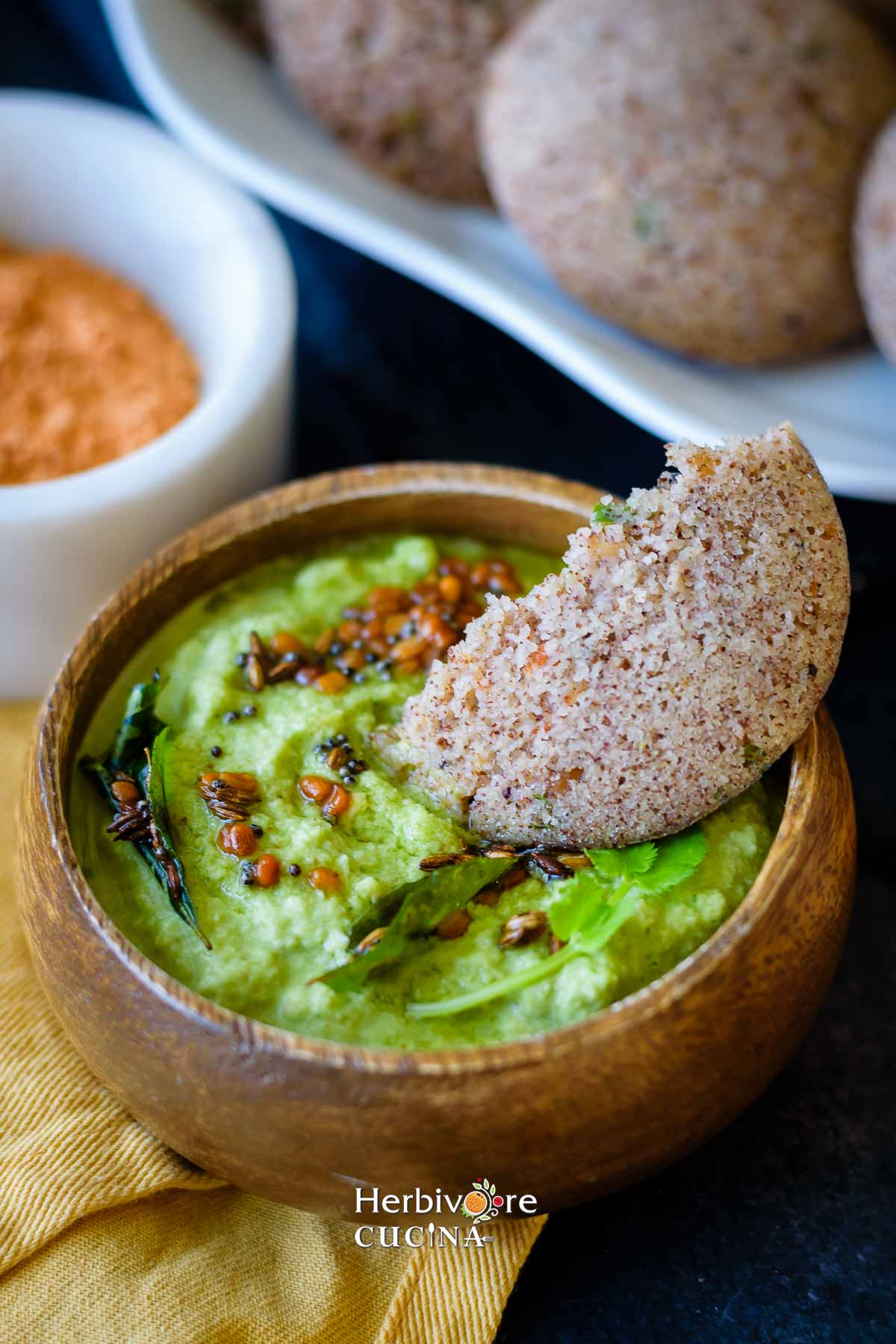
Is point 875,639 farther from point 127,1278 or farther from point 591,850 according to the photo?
point 127,1278

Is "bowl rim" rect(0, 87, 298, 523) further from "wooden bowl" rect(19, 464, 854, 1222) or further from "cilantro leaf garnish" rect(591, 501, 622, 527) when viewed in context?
"cilantro leaf garnish" rect(591, 501, 622, 527)

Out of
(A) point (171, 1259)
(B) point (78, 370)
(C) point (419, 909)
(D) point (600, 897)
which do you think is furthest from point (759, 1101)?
(B) point (78, 370)

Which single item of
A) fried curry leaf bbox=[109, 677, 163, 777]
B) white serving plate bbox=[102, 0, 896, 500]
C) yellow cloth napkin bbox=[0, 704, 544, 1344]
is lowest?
yellow cloth napkin bbox=[0, 704, 544, 1344]

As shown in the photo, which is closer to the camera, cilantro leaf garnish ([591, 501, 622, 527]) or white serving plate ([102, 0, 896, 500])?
cilantro leaf garnish ([591, 501, 622, 527])

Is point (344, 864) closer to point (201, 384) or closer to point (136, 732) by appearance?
point (136, 732)

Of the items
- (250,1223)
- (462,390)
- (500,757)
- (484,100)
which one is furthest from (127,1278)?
(484,100)

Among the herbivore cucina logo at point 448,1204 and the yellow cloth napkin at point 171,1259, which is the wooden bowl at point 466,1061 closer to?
the herbivore cucina logo at point 448,1204

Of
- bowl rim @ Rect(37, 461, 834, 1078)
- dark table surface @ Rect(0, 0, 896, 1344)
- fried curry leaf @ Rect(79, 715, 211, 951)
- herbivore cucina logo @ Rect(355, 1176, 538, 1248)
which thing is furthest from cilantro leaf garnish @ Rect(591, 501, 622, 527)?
dark table surface @ Rect(0, 0, 896, 1344)
